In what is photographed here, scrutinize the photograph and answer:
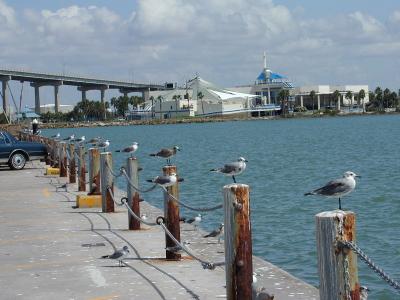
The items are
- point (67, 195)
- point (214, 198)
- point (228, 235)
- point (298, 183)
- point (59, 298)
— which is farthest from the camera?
point (298, 183)

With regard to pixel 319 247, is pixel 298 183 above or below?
below

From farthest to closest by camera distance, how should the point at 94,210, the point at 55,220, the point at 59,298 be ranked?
the point at 94,210, the point at 55,220, the point at 59,298

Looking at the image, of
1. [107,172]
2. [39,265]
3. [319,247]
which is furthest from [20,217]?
[319,247]

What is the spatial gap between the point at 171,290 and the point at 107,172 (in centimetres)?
694

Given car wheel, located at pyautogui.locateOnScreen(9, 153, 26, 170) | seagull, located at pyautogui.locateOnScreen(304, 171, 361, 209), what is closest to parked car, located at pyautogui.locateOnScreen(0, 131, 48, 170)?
car wheel, located at pyautogui.locateOnScreen(9, 153, 26, 170)

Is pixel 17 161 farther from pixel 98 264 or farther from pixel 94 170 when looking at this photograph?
pixel 98 264

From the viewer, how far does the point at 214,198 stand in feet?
97.1

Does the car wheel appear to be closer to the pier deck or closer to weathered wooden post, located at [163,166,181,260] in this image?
the pier deck

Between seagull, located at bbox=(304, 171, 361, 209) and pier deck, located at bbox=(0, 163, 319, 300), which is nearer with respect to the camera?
seagull, located at bbox=(304, 171, 361, 209)

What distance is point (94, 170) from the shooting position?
1830cm

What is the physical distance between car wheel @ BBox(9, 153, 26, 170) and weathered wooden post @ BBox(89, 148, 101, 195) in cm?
1422

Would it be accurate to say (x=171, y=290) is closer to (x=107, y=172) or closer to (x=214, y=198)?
(x=107, y=172)

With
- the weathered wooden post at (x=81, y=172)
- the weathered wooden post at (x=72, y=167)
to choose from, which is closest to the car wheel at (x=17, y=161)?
the weathered wooden post at (x=72, y=167)

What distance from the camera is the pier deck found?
9844 mm
